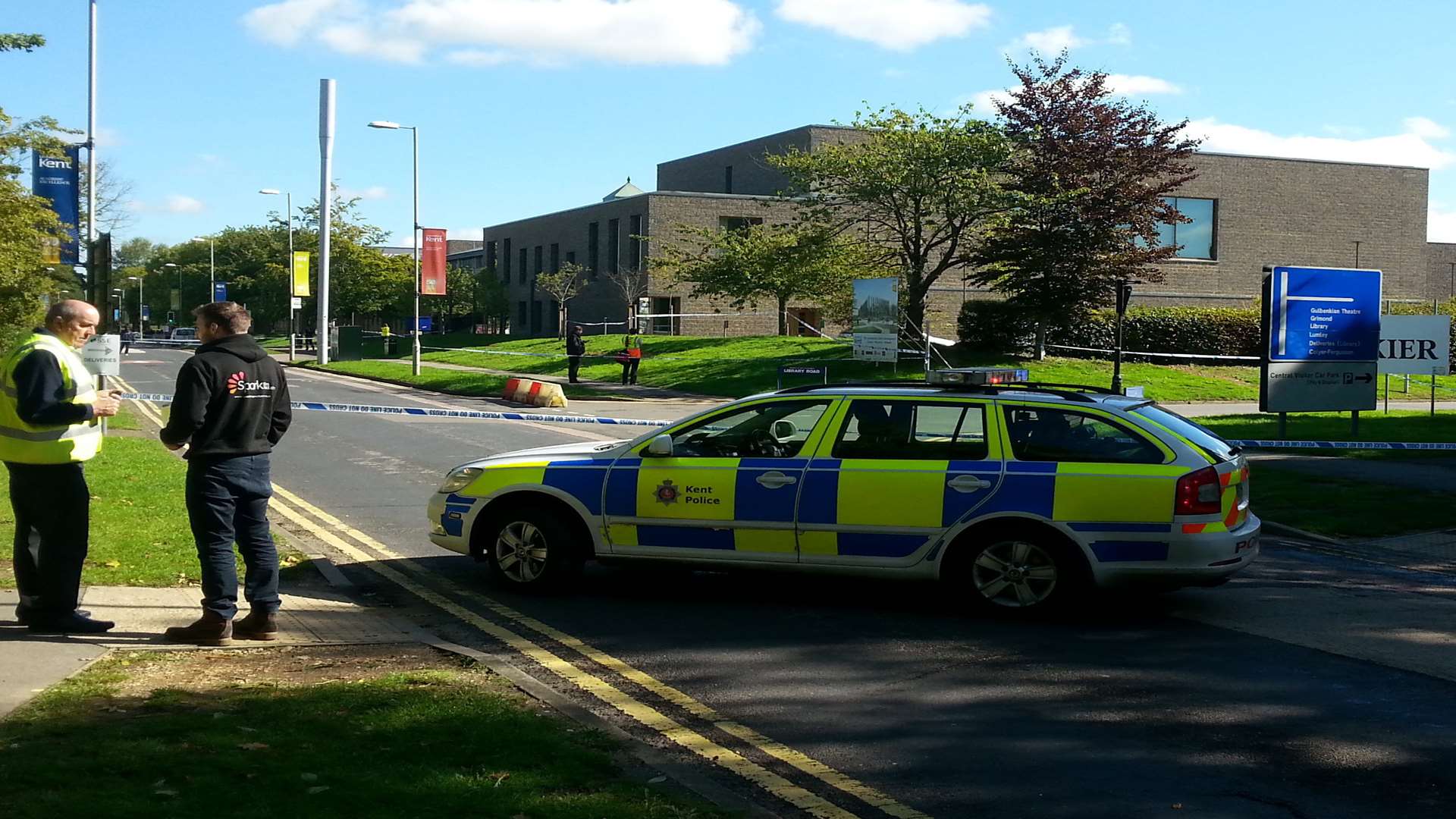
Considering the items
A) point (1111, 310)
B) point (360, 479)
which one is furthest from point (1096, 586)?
point (1111, 310)

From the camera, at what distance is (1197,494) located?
7984 millimetres

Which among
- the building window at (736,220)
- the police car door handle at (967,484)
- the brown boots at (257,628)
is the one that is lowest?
the brown boots at (257,628)

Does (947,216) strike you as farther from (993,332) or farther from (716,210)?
(716,210)

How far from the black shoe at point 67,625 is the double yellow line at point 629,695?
199 centimetres

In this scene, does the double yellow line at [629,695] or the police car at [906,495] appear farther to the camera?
the police car at [906,495]

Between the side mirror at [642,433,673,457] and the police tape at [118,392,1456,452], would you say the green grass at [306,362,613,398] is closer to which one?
the police tape at [118,392,1456,452]

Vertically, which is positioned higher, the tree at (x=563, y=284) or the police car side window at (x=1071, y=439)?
the tree at (x=563, y=284)

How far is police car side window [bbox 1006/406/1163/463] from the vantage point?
8.18 metres

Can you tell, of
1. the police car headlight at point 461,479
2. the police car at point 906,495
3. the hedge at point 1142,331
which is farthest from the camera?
the hedge at point 1142,331

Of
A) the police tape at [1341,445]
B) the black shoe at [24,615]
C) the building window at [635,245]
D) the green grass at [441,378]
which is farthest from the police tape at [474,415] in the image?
the building window at [635,245]

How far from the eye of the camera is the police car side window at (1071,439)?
8180 mm

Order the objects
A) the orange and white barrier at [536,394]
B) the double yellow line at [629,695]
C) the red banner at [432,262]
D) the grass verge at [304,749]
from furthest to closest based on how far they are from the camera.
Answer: the red banner at [432,262]
the orange and white barrier at [536,394]
the double yellow line at [629,695]
the grass verge at [304,749]

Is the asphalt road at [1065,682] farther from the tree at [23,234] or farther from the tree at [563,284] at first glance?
the tree at [563,284]

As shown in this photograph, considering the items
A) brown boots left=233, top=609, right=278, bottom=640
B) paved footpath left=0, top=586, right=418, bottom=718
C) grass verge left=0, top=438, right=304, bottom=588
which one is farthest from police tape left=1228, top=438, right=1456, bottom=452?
brown boots left=233, top=609, right=278, bottom=640
